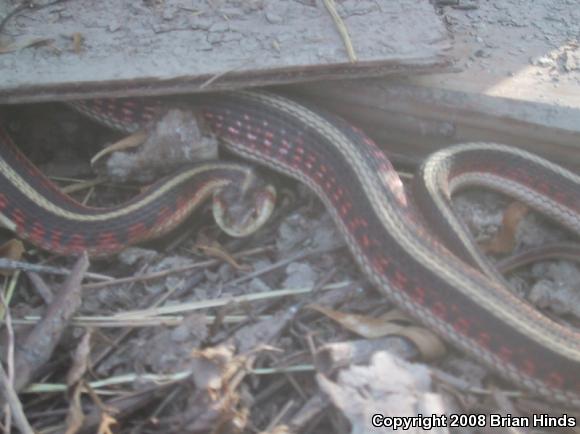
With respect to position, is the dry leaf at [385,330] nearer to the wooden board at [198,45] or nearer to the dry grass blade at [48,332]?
the dry grass blade at [48,332]

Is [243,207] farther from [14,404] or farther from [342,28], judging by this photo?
[14,404]

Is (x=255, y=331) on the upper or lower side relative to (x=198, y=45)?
lower

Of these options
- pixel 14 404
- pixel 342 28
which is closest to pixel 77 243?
pixel 14 404

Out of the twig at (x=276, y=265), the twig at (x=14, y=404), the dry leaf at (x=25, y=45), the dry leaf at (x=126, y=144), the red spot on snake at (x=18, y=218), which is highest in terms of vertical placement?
the dry leaf at (x=25, y=45)

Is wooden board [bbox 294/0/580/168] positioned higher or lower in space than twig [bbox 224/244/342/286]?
higher

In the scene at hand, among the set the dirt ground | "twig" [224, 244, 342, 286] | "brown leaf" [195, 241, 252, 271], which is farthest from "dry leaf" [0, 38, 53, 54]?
"twig" [224, 244, 342, 286]

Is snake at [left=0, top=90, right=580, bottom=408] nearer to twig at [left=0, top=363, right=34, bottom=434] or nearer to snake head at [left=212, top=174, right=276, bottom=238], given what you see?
snake head at [left=212, top=174, right=276, bottom=238]

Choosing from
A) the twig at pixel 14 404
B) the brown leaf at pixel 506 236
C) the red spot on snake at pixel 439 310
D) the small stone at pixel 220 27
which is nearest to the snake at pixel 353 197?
the red spot on snake at pixel 439 310
